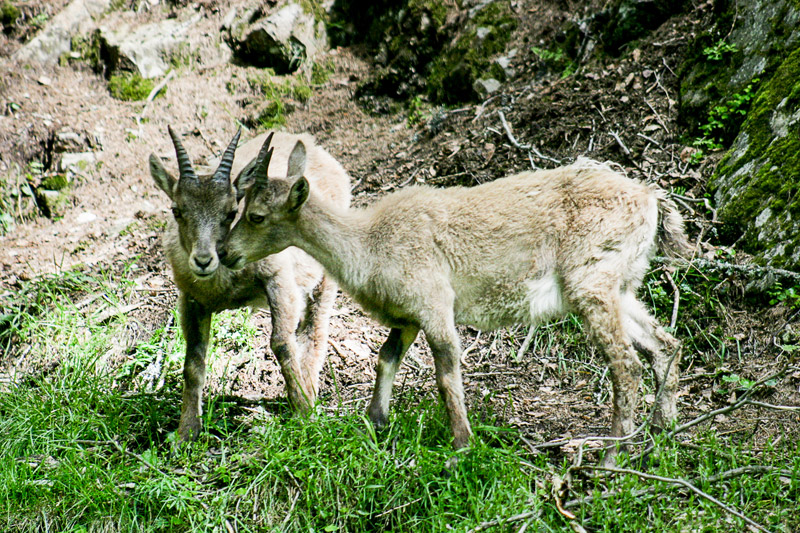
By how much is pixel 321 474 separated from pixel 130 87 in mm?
9510

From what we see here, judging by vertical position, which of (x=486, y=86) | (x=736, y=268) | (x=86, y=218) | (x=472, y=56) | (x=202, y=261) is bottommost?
(x=86, y=218)

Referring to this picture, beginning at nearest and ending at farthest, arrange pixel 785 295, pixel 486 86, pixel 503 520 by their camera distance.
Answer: pixel 503 520 → pixel 785 295 → pixel 486 86

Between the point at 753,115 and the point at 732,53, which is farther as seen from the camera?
the point at 732,53

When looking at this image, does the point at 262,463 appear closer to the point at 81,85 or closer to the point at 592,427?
the point at 592,427

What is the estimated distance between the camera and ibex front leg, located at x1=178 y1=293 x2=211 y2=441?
5.28 m

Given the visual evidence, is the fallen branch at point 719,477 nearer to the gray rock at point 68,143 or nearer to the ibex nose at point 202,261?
the ibex nose at point 202,261

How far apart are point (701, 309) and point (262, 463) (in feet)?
13.1

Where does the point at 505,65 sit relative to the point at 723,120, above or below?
above

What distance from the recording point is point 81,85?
11.7 m

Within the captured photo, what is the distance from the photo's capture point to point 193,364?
5.43m

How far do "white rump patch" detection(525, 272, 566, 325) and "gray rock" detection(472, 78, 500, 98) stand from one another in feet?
17.4

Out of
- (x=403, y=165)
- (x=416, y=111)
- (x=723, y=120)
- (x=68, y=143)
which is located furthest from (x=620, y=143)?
(x=68, y=143)

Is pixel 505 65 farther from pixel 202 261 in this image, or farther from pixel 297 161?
pixel 202 261

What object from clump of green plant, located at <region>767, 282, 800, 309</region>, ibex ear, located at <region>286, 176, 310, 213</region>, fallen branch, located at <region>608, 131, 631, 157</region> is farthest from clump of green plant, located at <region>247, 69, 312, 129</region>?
clump of green plant, located at <region>767, 282, 800, 309</region>
